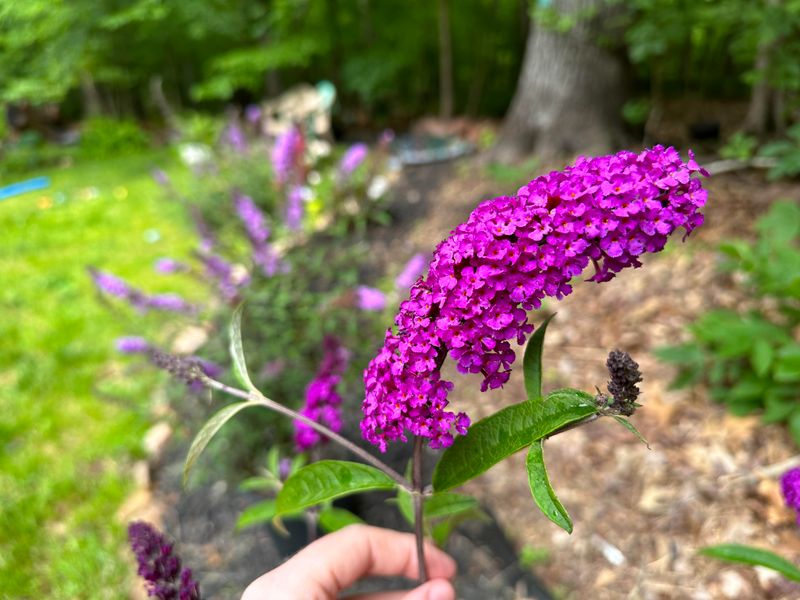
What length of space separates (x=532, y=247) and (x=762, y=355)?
1438 mm

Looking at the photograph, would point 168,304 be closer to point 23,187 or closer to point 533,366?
point 533,366

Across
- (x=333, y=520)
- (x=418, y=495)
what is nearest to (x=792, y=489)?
(x=418, y=495)

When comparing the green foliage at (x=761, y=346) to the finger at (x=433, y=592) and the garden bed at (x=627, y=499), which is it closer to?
the garden bed at (x=627, y=499)

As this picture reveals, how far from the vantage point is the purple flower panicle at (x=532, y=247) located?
0.70 metres

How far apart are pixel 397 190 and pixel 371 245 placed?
1168 mm

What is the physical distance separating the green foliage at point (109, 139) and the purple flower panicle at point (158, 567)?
9.26m

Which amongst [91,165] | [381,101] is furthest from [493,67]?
[91,165]

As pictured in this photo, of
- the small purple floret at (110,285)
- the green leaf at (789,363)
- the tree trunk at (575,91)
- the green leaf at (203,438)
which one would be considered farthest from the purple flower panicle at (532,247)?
the tree trunk at (575,91)

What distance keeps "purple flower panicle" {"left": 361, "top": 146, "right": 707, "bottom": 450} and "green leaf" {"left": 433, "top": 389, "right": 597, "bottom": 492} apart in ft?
0.22

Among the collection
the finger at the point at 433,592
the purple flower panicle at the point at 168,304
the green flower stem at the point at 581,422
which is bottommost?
the finger at the point at 433,592

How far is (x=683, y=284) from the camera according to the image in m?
2.86

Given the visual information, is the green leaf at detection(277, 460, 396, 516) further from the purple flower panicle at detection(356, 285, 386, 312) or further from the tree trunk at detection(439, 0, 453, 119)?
the tree trunk at detection(439, 0, 453, 119)

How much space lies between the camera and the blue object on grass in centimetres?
682

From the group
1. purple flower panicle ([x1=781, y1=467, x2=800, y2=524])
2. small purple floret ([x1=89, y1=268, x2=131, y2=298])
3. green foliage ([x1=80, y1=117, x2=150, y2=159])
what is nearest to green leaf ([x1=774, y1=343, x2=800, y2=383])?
purple flower panicle ([x1=781, y1=467, x2=800, y2=524])
